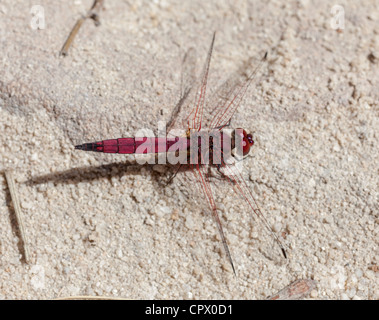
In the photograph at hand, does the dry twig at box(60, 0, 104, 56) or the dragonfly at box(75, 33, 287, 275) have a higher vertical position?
the dry twig at box(60, 0, 104, 56)

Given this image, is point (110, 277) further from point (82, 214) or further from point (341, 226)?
point (341, 226)

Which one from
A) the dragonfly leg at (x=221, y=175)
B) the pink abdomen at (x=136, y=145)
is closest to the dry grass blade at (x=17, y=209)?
the pink abdomen at (x=136, y=145)

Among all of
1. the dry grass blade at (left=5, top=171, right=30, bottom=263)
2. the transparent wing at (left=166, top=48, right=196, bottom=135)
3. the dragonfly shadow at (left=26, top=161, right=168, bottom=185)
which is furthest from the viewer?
the transparent wing at (left=166, top=48, right=196, bottom=135)

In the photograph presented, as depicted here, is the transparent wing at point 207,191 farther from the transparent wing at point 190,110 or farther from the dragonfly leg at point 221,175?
the transparent wing at point 190,110

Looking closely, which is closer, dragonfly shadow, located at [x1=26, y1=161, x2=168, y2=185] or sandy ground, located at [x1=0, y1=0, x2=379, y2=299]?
sandy ground, located at [x1=0, y1=0, x2=379, y2=299]

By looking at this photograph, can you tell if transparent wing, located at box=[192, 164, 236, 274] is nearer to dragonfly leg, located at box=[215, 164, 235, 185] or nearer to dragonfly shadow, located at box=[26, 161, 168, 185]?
dragonfly leg, located at box=[215, 164, 235, 185]

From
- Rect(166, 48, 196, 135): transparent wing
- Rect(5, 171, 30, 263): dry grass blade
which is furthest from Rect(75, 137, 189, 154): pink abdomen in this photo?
Rect(5, 171, 30, 263): dry grass blade

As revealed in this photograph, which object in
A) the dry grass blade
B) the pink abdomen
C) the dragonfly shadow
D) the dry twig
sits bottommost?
the dry grass blade

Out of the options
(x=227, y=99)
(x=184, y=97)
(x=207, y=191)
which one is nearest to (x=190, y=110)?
(x=184, y=97)
